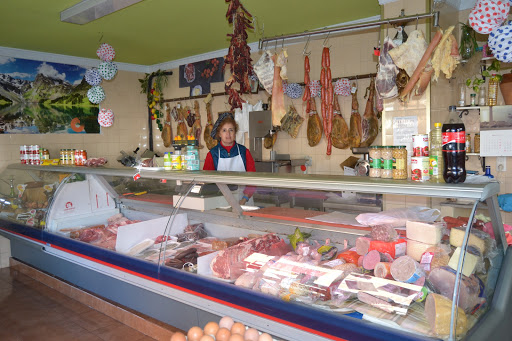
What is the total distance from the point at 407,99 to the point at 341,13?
5.99ft

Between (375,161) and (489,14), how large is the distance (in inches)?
87.5

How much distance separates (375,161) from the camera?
229 centimetres

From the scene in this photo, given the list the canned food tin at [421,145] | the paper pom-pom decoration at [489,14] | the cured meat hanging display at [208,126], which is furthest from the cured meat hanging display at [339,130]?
the canned food tin at [421,145]

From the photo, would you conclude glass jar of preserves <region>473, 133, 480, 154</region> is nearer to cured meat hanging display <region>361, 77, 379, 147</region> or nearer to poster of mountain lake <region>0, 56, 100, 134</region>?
cured meat hanging display <region>361, 77, 379, 147</region>

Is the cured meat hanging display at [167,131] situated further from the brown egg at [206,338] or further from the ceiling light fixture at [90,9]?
the brown egg at [206,338]

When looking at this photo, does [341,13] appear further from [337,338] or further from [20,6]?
[337,338]

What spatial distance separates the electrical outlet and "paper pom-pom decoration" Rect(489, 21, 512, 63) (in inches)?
68.8

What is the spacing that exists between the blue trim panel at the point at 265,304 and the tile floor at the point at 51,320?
557 mm

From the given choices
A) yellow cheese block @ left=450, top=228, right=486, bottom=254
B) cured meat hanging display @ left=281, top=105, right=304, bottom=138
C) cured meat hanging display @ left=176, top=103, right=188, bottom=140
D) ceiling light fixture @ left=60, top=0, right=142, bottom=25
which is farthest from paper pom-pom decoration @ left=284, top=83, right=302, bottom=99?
yellow cheese block @ left=450, top=228, right=486, bottom=254

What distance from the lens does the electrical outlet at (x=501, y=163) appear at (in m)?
4.79

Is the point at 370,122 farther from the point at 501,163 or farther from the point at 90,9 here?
the point at 90,9

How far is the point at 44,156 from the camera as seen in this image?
18.5 ft

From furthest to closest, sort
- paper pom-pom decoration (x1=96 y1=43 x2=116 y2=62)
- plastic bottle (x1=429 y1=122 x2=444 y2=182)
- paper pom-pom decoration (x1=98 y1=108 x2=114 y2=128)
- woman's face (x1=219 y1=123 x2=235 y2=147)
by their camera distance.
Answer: paper pom-pom decoration (x1=98 y1=108 x2=114 y2=128) → paper pom-pom decoration (x1=96 y1=43 x2=116 y2=62) → woman's face (x1=219 y1=123 x2=235 y2=147) → plastic bottle (x1=429 y1=122 x2=444 y2=182)

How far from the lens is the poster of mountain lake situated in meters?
6.63
